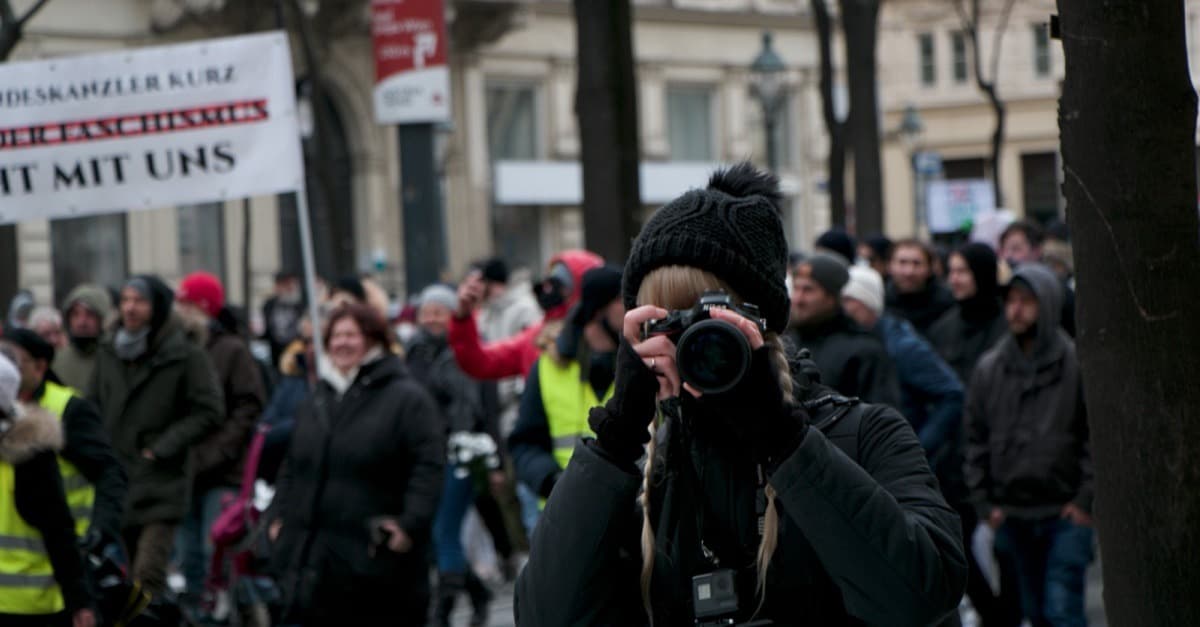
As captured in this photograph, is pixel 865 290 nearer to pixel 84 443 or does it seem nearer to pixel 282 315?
pixel 84 443

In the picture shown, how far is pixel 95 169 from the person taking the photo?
10.6m

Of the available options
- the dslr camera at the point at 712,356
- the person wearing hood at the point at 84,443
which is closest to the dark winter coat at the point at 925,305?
the person wearing hood at the point at 84,443

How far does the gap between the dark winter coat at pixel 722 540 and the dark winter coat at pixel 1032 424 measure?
5.55 m

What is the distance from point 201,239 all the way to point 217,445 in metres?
25.9

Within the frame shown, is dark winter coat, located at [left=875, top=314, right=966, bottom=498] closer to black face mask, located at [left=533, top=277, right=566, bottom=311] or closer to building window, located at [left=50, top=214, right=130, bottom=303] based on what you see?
black face mask, located at [left=533, top=277, right=566, bottom=311]

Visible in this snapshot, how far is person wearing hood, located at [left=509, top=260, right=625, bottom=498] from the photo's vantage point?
7797 millimetres

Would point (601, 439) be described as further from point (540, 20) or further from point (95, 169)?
point (540, 20)

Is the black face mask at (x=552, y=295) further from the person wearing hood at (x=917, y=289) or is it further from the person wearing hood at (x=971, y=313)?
the person wearing hood at (x=917, y=289)

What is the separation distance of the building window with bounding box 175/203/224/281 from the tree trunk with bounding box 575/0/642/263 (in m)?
24.2

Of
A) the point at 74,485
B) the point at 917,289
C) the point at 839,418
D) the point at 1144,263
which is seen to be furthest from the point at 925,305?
the point at 839,418

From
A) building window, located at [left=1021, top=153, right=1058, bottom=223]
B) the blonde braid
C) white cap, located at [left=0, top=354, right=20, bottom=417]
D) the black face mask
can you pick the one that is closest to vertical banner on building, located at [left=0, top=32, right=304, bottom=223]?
the black face mask

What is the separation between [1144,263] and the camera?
444cm

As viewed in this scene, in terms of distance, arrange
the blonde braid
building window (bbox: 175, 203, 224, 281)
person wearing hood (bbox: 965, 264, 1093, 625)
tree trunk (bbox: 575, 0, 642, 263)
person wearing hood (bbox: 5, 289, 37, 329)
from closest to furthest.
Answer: the blonde braid < person wearing hood (bbox: 965, 264, 1093, 625) < tree trunk (bbox: 575, 0, 642, 263) < person wearing hood (bbox: 5, 289, 37, 329) < building window (bbox: 175, 203, 224, 281)

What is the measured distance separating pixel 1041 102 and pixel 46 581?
5662 cm
